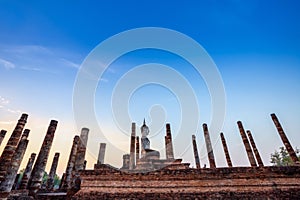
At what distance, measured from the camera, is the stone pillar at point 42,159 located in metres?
12.0

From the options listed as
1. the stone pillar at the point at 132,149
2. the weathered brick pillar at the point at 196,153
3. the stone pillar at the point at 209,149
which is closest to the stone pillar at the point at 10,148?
the stone pillar at the point at 132,149

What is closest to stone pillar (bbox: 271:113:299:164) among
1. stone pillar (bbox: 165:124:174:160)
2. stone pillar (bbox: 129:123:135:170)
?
stone pillar (bbox: 165:124:174:160)

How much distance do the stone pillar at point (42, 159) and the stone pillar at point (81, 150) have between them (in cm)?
205

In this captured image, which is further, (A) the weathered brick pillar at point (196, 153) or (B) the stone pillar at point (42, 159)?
(A) the weathered brick pillar at point (196, 153)

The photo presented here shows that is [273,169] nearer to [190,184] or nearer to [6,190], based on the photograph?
[190,184]

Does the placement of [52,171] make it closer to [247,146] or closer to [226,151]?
[226,151]

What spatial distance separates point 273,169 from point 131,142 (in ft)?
49.8

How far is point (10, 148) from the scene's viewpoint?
11.3 m

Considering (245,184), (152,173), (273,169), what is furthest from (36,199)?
(273,169)

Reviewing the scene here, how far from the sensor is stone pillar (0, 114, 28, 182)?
10828 mm

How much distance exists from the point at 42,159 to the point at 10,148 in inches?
86.3

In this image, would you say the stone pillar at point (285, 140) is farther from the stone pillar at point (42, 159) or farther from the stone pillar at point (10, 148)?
the stone pillar at point (10, 148)

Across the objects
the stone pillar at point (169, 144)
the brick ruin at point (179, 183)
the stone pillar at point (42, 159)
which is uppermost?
the stone pillar at point (169, 144)

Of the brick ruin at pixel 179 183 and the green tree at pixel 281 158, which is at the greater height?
the green tree at pixel 281 158
